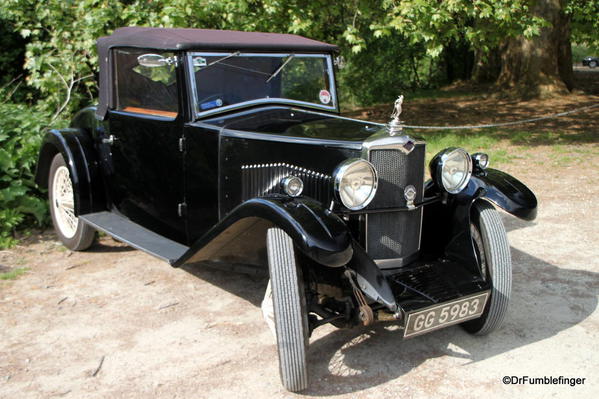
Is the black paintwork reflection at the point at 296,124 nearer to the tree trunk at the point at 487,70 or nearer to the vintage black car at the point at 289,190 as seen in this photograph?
the vintage black car at the point at 289,190

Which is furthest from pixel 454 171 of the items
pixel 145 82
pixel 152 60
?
pixel 145 82

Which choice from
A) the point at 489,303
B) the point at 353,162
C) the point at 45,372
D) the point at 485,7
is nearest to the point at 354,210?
the point at 353,162

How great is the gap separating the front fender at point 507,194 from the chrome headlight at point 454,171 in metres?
0.13

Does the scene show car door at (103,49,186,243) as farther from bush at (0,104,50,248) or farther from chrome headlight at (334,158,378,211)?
chrome headlight at (334,158,378,211)

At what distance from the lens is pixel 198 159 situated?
3.81 metres

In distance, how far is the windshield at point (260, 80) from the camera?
383cm

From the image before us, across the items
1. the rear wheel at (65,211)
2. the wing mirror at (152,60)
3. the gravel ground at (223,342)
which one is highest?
the wing mirror at (152,60)

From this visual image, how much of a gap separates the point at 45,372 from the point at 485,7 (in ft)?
21.1

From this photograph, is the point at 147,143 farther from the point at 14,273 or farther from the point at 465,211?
the point at 465,211

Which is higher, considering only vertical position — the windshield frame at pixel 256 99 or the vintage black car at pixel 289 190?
the windshield frame at pixel 256 99

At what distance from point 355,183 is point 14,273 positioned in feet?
9.74

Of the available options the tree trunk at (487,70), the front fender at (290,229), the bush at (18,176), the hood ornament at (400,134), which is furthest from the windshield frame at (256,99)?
the tree trunk at (487,70)

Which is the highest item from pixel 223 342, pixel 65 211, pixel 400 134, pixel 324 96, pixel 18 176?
pixel 324 96

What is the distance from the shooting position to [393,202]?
10.8ft
